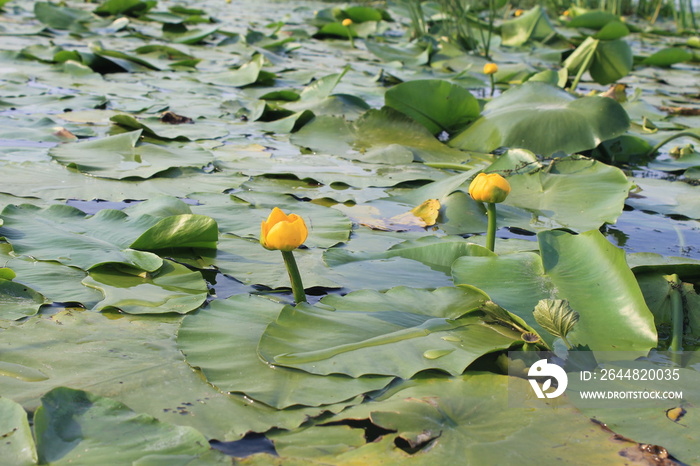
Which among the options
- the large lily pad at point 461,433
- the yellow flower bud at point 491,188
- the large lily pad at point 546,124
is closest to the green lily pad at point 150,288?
the large lily pad at point 461,433

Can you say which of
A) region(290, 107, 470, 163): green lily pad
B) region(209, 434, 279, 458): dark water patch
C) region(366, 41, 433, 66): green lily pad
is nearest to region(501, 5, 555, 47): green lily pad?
region(366, 41, 433, 66): green lily pad

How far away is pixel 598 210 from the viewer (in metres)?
1.86

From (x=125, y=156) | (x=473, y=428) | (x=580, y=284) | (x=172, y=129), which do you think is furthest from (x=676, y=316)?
(x=172, y=129)

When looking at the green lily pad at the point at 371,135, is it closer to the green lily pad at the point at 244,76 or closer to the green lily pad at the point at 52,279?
the green lily pad at the point at 244,76

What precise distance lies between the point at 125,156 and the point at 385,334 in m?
1.48

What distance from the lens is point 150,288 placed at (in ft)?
4.52

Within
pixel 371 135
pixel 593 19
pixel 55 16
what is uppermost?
pixel 55 16

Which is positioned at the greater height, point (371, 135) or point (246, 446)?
point (246, 446)

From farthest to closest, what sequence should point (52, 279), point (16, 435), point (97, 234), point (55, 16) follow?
point (55, 16) → point (97, 234) → point (52, 279) → point (16, 435)

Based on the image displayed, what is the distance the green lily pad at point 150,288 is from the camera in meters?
1.29

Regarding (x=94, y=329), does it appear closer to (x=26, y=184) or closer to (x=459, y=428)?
(x=459, y=428)

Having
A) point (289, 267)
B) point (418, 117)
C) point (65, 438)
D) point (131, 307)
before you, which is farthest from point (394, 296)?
point (418, 117)

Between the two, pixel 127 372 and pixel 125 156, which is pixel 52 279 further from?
pixel 125 156

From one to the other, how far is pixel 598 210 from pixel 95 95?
8.04 feet
